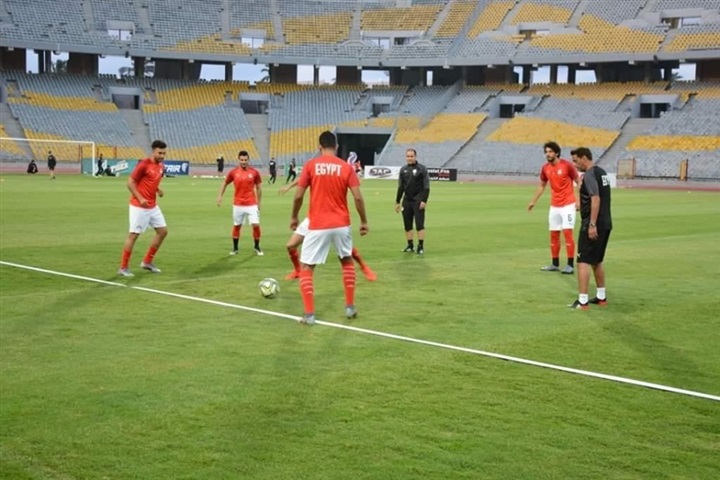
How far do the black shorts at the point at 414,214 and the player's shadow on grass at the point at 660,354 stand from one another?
8.13m

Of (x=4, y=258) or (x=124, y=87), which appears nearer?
(x=4, y=258)

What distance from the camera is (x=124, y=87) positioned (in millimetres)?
78562

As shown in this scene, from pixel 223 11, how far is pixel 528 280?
245 feet

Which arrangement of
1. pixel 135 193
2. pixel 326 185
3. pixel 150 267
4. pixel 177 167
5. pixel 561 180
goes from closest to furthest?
pixel 326 185
pixel 135 193
pixel 150 267
pixel 561 180
pixel 177 167

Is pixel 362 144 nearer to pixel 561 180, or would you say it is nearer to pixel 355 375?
pixel 561 180

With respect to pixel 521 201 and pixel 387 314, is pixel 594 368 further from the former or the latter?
pixel 521 201

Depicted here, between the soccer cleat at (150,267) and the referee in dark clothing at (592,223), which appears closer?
the referee in dark clothing at (592,223)

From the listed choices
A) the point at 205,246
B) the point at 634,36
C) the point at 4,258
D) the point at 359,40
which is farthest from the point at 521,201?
the point at 359,40

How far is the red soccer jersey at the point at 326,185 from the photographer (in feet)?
34.8

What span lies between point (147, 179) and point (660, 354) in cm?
914

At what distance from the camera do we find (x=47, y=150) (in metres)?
66.0

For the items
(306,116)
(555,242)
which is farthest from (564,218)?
(306,116)

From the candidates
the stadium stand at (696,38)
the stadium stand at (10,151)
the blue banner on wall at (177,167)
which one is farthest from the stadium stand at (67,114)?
the stadium stand at (696,38)

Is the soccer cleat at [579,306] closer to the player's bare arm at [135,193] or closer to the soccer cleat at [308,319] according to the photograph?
the soccer cleat at [308,319]
